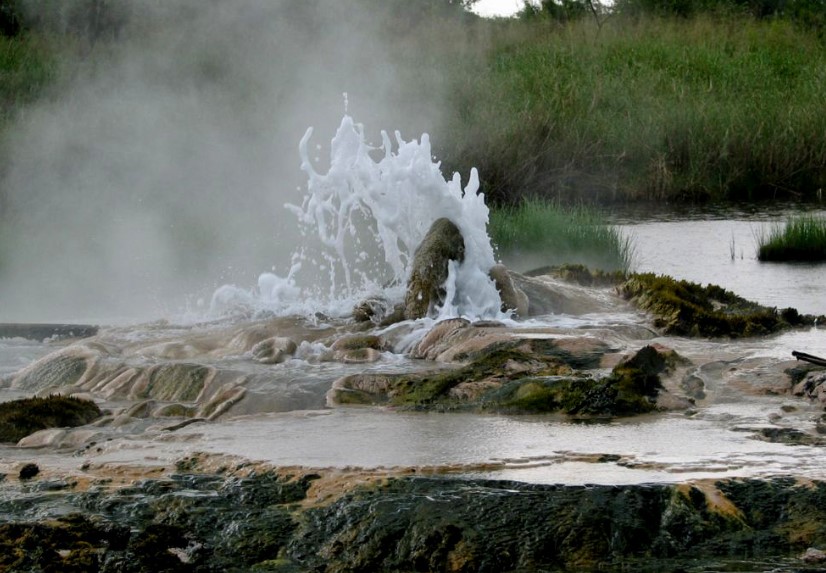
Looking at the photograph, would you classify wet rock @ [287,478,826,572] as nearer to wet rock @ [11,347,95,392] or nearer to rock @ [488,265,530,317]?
wet rock @ [11,347,95,392]

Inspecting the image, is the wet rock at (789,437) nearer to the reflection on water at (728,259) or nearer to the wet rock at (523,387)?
the wet rock at (523,387)

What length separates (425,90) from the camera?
19.7 meters

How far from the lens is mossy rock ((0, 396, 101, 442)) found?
282 inches

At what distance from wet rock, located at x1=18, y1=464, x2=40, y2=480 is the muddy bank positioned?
51cm

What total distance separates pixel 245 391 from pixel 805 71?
16455 millimetres

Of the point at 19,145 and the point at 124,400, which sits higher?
the point at 19,145

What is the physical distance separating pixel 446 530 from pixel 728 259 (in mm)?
9295

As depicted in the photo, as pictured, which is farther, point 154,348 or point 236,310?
point 236,310

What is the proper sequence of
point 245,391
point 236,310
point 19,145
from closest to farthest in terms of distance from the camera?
point 245,391 < point 236,310 < point 19,145

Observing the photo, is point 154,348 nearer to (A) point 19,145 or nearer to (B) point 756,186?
(A) point 19,145

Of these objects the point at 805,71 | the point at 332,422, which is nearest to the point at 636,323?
the point at 332,422

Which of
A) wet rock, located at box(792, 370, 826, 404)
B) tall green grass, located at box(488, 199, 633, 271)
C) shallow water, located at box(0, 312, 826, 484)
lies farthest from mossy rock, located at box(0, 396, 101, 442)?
tall green grass, located at box(488, 199, 633, 271)

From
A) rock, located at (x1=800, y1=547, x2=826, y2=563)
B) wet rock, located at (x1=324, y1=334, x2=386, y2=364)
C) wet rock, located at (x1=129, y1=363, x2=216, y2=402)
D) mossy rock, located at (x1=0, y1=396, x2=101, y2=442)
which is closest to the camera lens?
rock, located at (x1=800, y1=547, x2=826, y2=563)

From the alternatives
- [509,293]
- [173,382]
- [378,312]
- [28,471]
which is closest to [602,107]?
[509,293]
